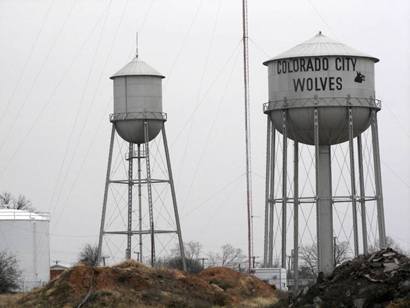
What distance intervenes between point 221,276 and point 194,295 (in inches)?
249

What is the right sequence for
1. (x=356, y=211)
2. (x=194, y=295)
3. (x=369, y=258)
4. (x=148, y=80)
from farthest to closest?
(x=148, y=80) → (x=356, y=211) → (x=194, y=295) → (x=369, y=258)

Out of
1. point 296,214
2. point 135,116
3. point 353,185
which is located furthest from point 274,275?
point 135,116

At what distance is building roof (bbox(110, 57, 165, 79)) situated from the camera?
84250mm

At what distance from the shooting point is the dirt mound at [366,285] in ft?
138

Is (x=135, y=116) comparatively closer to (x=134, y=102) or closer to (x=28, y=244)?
(x=134, y=102)

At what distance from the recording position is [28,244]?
88.4 metres

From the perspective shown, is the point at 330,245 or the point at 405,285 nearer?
the point at 405,285

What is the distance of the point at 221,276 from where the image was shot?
66.8 metres

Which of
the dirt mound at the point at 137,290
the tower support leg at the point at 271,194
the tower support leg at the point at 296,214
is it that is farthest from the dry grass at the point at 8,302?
the tower support leg at the point at 271,194

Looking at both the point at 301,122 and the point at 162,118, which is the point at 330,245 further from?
the point at 162,118

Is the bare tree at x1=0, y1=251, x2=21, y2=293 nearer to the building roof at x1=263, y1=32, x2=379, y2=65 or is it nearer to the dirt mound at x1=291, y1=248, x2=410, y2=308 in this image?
the building roof at x1=263, y1=32, x2=379, y2=65

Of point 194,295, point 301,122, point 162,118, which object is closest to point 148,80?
point 162,118

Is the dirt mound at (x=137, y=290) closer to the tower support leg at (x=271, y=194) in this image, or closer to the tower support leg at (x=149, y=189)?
the tower support leg at (x=271, y=194)

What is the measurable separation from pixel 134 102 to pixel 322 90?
53.1 ft
